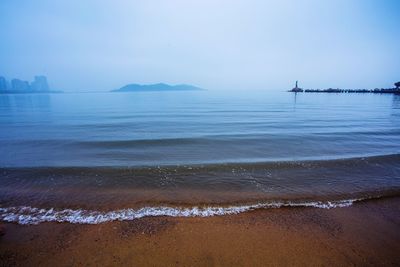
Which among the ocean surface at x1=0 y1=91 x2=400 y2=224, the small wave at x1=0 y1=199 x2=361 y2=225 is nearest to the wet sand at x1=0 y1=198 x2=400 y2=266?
the small wave at x1=0 y1=199 x2=361 y2=225

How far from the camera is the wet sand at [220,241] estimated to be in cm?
423

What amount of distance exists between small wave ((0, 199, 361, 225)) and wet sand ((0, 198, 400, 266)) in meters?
0.24

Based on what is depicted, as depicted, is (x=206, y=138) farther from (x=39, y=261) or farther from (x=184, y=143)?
(x=39, y=261)

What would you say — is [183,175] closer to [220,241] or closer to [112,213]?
[112,213]

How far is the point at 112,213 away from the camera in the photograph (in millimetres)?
5902

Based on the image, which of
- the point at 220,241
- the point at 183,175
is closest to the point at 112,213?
the point at 220,241

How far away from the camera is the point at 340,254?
14.4 ft

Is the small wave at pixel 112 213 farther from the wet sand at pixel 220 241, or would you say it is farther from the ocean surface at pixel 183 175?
the wet sand at pixel 220 241

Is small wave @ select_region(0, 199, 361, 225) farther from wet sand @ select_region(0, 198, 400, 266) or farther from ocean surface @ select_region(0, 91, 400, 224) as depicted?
wet sand @ select_region(0, 198, 400, 266)

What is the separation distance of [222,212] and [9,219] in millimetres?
5900

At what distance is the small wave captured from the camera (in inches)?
222

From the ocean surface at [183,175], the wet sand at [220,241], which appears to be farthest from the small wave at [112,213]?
the wet sand at [220,241]

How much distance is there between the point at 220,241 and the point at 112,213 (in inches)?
127

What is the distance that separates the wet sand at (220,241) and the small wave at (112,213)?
9.3 inches
